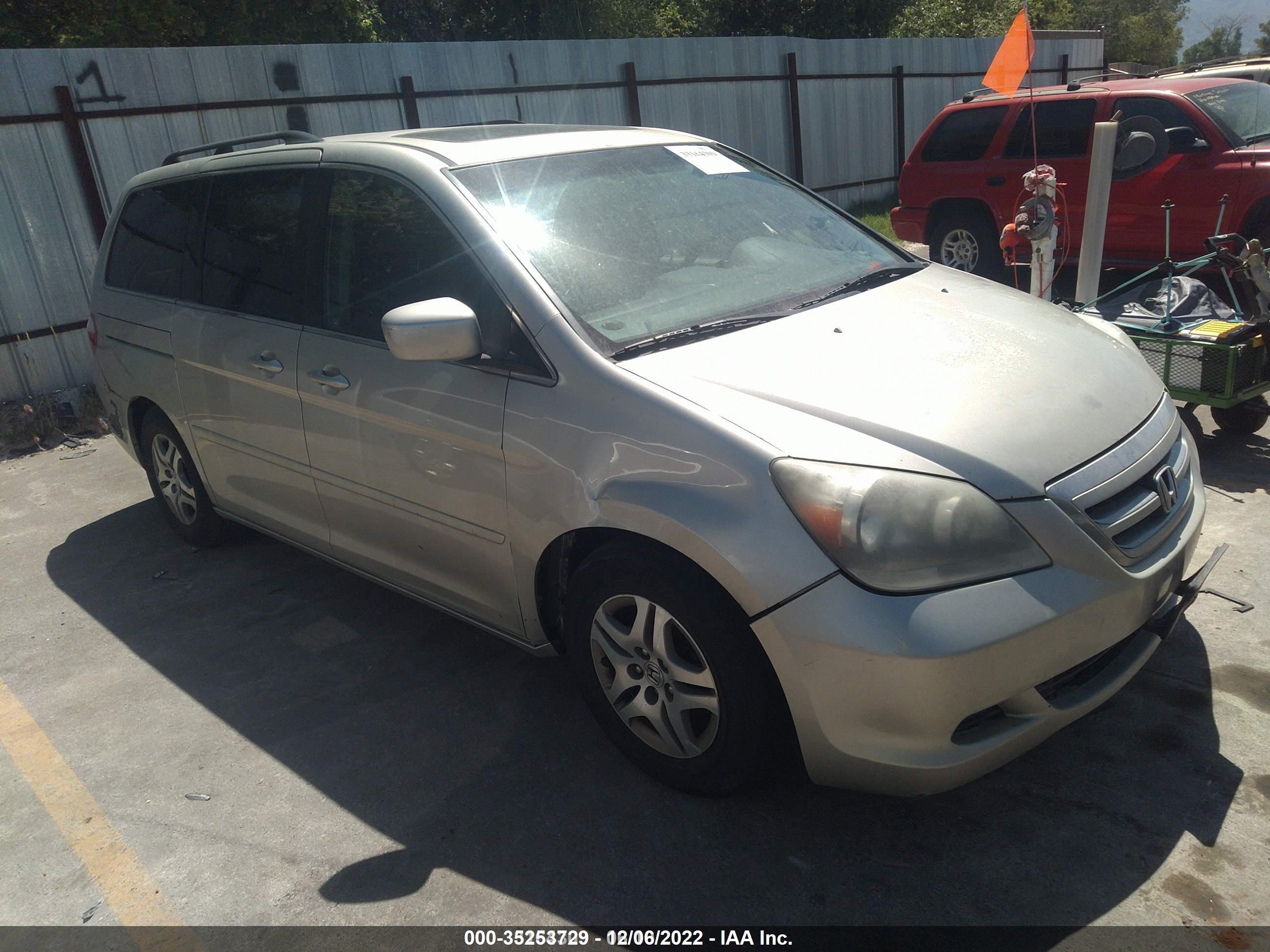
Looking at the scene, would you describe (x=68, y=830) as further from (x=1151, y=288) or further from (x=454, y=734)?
(x=1151, y=288)

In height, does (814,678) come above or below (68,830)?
above

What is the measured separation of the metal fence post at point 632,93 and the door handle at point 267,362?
346 inches

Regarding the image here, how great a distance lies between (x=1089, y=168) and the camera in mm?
8273

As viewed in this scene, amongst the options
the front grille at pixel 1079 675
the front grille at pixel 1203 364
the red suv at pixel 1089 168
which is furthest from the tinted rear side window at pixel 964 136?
the front grille at pixel 1079 675

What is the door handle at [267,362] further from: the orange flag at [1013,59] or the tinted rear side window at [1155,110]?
the tinted rear side window at [1155,110]

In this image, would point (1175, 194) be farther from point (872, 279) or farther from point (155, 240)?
point (155, 240)

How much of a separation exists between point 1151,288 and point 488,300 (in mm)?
3955

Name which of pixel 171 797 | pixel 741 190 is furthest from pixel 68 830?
pixel 741 190

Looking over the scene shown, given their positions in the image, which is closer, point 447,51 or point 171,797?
point 171,797

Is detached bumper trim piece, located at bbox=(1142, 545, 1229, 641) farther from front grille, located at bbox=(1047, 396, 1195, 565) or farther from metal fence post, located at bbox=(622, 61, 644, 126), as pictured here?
metal fence post, located at bbox=(622, 61, 644, 126)

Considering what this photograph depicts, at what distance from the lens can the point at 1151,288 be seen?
17.7ft

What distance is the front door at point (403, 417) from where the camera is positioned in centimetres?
311

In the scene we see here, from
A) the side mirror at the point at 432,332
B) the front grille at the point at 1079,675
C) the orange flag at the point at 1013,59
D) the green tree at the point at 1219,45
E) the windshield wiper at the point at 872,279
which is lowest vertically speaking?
the green tree at the point at 1219,45

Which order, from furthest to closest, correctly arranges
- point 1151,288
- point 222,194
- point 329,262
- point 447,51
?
point 447,51 → point 1151,288 → point 222,194 → point 329,262
